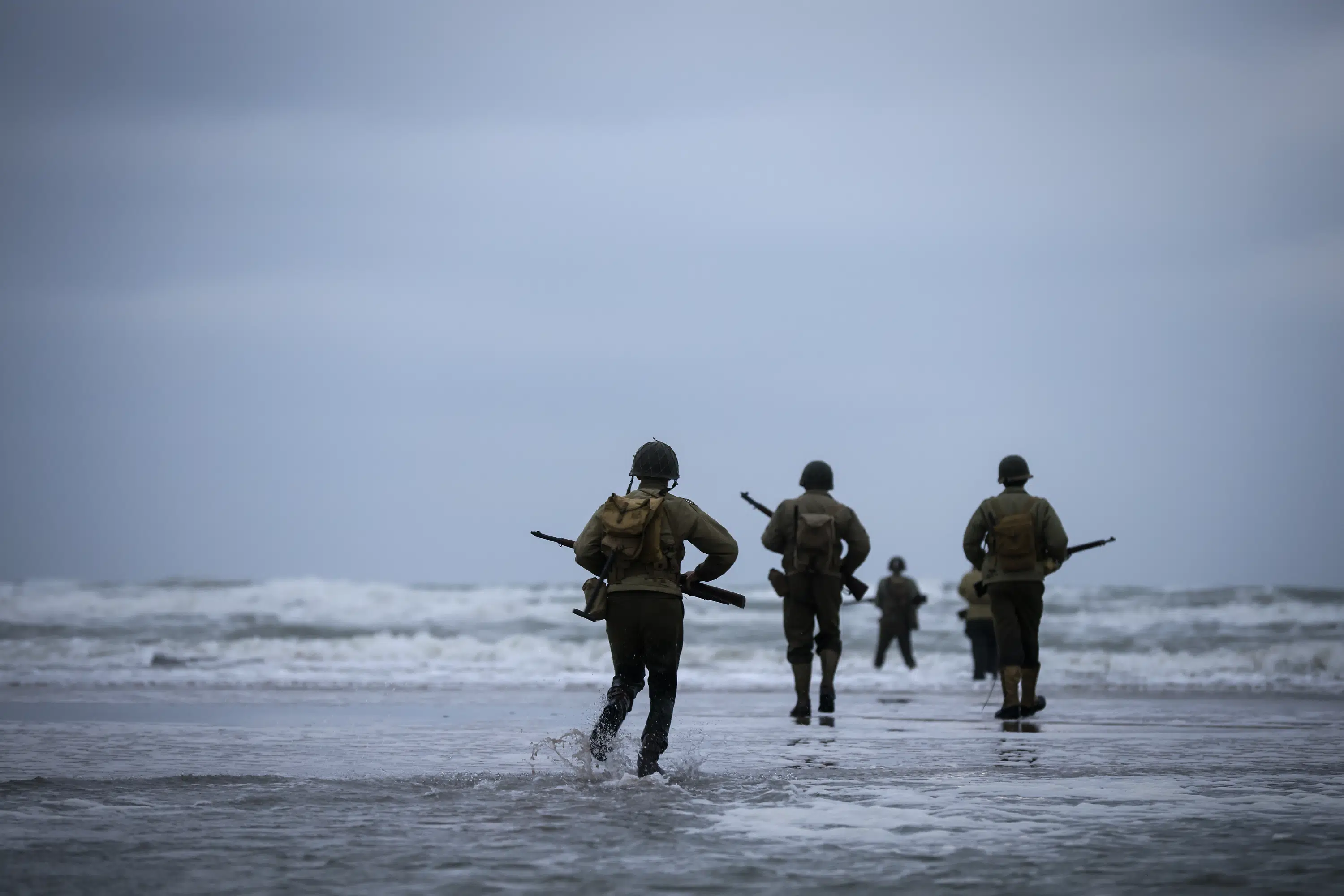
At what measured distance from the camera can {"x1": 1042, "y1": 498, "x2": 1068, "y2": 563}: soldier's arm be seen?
11.6 metres

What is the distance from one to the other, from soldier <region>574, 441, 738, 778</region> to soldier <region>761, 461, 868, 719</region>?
4.63 m

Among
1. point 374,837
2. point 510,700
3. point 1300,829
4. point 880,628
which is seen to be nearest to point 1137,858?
point 1300,829

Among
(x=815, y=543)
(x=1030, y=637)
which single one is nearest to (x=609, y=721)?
(x=815, y=543)

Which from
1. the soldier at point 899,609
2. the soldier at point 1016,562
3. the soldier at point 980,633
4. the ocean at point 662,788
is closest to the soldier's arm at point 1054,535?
the soldier at point 1016,562

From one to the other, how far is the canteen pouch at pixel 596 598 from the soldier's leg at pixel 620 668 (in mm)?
34

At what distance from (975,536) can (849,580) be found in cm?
114

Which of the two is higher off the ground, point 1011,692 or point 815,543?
point 815,543

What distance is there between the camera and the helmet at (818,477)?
40.2 feet

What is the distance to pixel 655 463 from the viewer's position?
7352 millimetres

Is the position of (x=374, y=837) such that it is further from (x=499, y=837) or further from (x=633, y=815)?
(x=633, y=815)

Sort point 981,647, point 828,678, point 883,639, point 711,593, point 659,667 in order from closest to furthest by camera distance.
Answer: point 659,667, point 711,593, point 828,678, point 981,647, point 883,639

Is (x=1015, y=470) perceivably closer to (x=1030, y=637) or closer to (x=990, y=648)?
(x=1030, y=637)

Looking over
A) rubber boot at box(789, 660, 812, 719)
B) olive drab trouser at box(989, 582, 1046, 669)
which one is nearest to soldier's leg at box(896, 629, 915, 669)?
rubber boot at box(789, 660, 812, 719)

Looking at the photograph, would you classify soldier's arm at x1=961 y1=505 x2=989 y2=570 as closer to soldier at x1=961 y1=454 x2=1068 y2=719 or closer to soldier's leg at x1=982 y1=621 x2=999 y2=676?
soldier at x1=961 y1=454 x2=1068 y2=719
